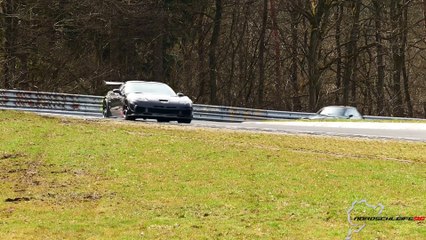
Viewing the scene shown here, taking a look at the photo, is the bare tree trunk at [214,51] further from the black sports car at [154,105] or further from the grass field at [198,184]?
the grass field at [198,184]

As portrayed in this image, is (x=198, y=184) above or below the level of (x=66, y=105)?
below

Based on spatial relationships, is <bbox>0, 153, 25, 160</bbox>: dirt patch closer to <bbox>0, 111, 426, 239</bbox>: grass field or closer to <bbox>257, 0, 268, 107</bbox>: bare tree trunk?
<bbox>0, 111, 426, 239</bbox>: grass field

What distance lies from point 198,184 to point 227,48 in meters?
44.5

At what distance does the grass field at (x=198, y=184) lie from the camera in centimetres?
1049

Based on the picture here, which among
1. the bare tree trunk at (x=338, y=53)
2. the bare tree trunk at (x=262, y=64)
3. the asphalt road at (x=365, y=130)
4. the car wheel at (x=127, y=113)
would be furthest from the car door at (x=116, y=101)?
the bare tree trunk at (x=262, y=64)

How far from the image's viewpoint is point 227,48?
5809 centimetres

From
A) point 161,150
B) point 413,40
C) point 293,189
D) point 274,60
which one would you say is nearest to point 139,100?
point 161,150

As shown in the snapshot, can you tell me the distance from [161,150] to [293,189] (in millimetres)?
5547

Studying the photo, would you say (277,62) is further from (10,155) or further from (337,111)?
(10,155)

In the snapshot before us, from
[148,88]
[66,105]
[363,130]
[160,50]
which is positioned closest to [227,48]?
[160,50]

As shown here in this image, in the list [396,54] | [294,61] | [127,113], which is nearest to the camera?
[127,113]

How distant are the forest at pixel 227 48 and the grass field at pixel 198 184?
24848 millimetres

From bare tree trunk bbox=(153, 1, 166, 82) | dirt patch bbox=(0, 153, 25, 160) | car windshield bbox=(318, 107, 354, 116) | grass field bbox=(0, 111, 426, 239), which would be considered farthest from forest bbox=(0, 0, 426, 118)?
dirt patch bbox=(0, 153, 25, 160)

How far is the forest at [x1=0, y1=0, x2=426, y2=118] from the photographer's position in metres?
46.3
